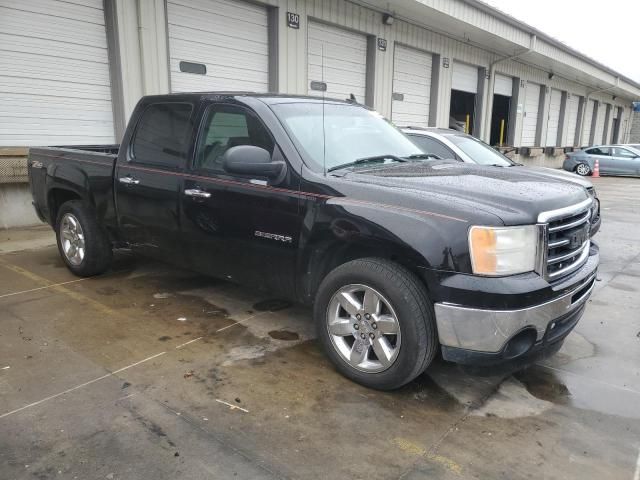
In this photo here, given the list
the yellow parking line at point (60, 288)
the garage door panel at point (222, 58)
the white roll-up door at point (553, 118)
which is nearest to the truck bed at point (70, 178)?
the yellow parking line at point (60, 288)

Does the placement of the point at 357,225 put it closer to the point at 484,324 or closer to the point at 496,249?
the point at 496,249

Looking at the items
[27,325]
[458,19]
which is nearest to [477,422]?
[27,325]

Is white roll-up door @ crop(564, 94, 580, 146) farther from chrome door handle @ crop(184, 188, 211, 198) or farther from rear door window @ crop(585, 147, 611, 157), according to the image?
chrome door handle @ crop(184, 188, 211, 198)

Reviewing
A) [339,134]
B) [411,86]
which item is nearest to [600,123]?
[411,86]

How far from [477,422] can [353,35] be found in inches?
485

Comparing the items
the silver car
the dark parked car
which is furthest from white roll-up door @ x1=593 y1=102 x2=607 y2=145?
the dark parked car

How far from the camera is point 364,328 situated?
332cm

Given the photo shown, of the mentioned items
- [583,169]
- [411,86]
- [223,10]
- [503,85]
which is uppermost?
[223,10]

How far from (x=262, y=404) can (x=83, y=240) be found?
3153 mm

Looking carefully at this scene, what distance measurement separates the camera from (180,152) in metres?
4.45

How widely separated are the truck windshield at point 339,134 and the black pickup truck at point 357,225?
14 mm

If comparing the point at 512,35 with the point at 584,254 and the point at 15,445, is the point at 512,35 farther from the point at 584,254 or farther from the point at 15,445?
the point at 15,445

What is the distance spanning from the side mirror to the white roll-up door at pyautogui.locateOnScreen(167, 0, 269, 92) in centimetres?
687

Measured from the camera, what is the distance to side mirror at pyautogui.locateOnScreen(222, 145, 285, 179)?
360cm
